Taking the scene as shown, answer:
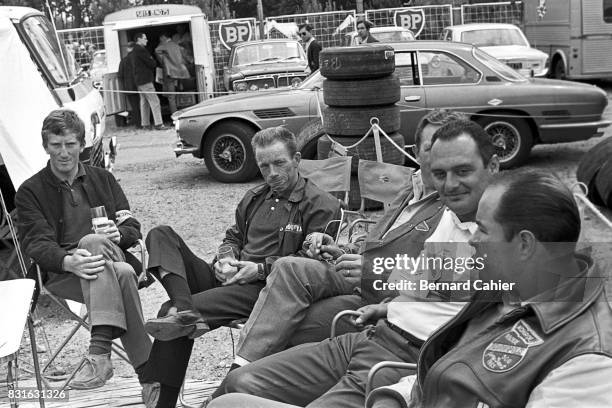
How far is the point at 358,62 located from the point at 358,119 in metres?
0.55

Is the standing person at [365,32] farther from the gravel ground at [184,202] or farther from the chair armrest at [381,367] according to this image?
the chair armrest at [381,367]

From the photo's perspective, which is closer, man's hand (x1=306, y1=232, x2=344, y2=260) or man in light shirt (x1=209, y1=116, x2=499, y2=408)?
man in light shirt (x1=209, y1=116, x2=499, y2=408)

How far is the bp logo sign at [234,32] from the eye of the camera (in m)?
22.9

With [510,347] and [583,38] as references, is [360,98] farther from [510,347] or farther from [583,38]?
[583,38]

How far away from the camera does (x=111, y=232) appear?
15.8ft

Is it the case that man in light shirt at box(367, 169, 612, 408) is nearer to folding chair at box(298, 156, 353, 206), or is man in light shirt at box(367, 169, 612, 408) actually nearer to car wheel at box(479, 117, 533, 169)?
folding chair at box(298, 156, 353, 206)

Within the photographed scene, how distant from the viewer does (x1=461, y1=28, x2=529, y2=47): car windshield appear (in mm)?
18656

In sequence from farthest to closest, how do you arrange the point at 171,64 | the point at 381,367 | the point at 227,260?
the point at 171,64 < the point at 227,260 < the point at 381,367

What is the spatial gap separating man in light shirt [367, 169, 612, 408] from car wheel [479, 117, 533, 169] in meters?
8.98

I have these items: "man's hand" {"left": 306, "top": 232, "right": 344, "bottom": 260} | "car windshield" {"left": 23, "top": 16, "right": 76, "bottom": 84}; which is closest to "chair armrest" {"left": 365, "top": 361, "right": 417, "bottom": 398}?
"man's hand" {"left": 306, "top": 232, "right": 344, "bottom": 260}

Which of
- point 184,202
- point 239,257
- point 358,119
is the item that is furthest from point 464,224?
point 184,202

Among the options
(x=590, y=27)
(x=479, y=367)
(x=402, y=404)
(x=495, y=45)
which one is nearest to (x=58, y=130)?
(x=402, y=404)

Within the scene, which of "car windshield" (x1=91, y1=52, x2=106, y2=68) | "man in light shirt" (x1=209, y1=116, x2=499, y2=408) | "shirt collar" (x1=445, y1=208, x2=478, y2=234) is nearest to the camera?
"man in light shirt" (x1=209, y1=116, x2=499, y2=408)

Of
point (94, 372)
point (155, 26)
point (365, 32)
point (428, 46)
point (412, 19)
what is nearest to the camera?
point (94, 372)
